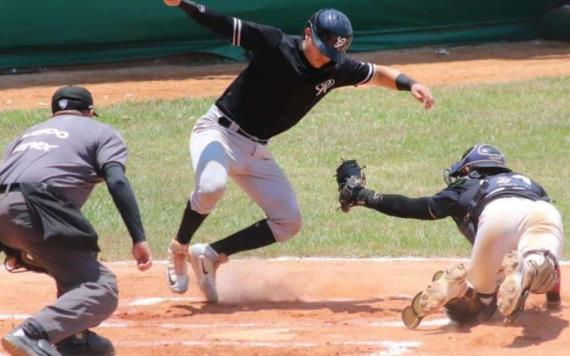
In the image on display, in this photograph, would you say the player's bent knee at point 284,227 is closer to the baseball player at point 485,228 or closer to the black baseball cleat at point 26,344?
the baseball player at point 485,228

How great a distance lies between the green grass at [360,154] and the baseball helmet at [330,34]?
268 centimetres

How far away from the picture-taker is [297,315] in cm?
830

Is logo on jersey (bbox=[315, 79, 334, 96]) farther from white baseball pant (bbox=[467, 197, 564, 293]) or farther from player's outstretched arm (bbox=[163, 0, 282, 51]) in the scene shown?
white baseball pant (bbox=[467, 197, 564, 293])

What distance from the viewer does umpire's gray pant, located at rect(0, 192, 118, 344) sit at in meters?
6.58

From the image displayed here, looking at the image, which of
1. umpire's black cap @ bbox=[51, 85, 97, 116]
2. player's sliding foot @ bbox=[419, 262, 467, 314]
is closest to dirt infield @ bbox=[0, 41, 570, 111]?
umpire's black cap @ bbox=[51, 85, 97, 116]

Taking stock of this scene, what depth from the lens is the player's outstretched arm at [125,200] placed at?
6.61m

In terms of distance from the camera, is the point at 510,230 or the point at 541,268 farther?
the point at 510,230

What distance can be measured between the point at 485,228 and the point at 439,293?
0.49m

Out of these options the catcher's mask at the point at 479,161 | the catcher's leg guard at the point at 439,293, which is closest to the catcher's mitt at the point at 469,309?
the catcher's leg guard at the point at 439,293

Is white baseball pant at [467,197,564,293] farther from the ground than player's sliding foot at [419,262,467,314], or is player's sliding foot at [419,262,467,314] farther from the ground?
white baseball pant at [467,197,564,293]

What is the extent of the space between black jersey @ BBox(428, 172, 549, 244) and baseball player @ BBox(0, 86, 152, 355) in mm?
1831

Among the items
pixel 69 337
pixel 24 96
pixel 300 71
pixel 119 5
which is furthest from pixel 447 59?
pixel 69 337

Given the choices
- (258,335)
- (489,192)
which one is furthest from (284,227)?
(489,192)

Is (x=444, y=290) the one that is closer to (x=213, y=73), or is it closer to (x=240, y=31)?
(x=240, y=31)
